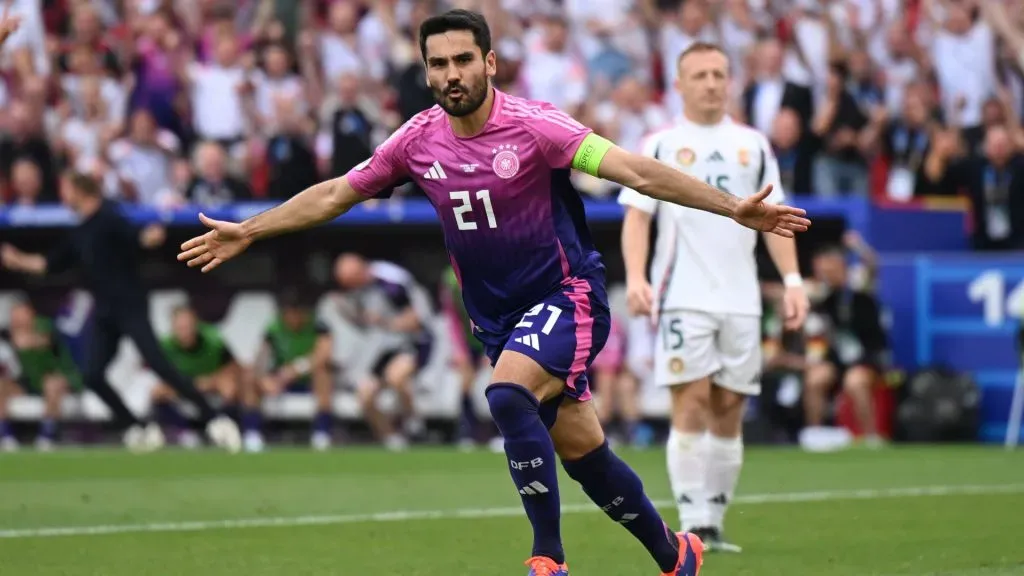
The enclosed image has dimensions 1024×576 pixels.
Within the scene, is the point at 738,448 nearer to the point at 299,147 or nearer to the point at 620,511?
the point at 620,511

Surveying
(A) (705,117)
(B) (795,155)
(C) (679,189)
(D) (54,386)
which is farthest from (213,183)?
(C) (679,189)

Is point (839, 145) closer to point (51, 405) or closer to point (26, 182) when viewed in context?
point (26, 182)

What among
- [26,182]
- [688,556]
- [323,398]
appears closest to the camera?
[688,556]

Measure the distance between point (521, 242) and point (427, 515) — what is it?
159 inches

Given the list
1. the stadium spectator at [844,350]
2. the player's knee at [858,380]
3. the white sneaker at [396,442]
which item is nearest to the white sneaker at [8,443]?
the white sneaker at [396,442]

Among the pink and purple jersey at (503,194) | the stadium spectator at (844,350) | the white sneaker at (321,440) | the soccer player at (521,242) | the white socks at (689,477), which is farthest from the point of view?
the white sneaker at (321,440)

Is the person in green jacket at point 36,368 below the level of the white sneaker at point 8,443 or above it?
above

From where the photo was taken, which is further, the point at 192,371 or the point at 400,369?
the point at 192,371

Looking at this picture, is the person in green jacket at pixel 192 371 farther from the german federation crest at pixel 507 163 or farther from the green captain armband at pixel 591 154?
the green captain armband at pixel 591 154

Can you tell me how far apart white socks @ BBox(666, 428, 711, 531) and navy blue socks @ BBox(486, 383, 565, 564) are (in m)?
2.09

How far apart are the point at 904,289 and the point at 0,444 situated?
940 cm

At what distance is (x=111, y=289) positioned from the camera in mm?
17172

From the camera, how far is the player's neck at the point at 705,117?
9.09 meters

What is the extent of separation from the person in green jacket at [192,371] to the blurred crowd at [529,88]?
1.33m
